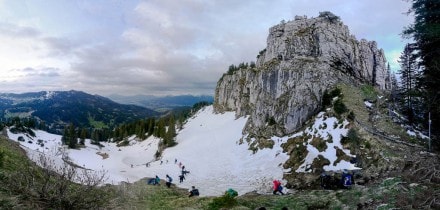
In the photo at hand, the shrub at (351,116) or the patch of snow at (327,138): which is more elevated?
the shrub at (351,116)

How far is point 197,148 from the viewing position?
6969cm

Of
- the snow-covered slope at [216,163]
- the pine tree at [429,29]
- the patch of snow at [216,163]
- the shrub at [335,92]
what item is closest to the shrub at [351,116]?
the snow-covered slope at [216,163]

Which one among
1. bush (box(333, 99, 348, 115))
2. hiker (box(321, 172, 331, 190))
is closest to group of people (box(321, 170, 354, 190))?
hiker (box(321, 172, 331, 190))

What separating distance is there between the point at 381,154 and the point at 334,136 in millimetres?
9147

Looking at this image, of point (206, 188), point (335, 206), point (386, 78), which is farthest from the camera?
point (386, 78)

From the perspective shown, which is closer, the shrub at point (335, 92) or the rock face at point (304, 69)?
the shrub at point (335, 92)

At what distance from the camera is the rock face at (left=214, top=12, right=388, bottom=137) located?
2031 inches

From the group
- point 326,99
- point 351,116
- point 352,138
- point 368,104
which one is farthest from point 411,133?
point 326,99

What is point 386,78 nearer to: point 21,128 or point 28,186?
point 28,186

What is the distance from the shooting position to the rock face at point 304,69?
5159 cm

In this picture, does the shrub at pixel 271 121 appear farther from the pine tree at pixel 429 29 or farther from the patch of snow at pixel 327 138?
the pine tree at pixel 429 29

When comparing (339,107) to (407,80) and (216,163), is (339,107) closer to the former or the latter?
(407,80)

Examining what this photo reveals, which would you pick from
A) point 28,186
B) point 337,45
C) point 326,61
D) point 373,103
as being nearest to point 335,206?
point 28,186

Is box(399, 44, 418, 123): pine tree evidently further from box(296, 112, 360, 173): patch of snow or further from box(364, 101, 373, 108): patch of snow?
box(296, 112, 360, 173): patch of snow
